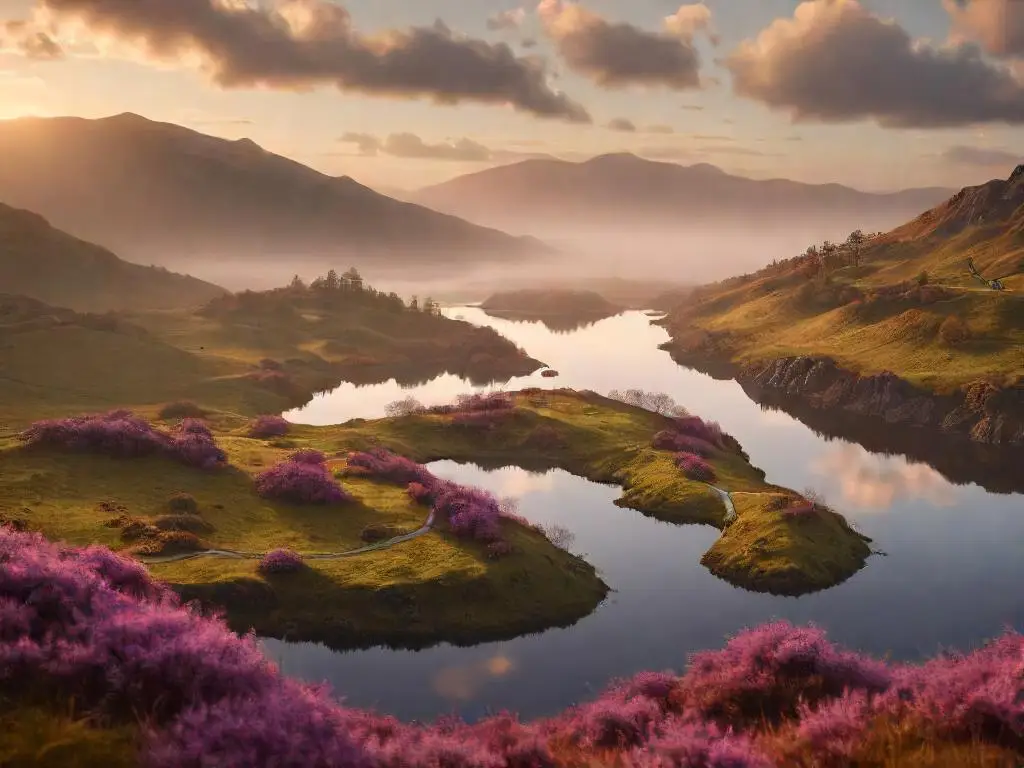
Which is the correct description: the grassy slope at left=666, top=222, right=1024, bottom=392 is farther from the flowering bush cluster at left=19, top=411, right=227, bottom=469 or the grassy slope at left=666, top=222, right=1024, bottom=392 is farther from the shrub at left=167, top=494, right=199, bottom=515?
the shrub at left=167, top=494, right=199, bottom=515

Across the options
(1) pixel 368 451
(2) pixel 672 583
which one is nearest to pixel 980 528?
(2) pixel 672 583

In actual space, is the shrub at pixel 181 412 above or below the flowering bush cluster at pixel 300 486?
below

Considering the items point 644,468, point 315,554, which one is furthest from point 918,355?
point 315,554

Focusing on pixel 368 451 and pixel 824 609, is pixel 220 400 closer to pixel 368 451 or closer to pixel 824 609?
pixel 368 451

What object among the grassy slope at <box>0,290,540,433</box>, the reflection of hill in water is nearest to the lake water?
the reflection of hill in water

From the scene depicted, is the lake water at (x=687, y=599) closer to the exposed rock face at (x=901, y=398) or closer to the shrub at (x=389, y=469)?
the shrub at (x=389, y=469)

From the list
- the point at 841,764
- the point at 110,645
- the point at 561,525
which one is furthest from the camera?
the point at 561,525

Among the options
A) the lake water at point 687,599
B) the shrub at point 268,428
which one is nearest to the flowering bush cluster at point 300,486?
the lake water at point 687,599
